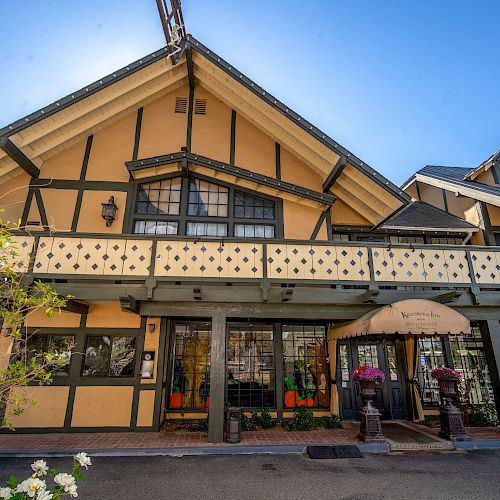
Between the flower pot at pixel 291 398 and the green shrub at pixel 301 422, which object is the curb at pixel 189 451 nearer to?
the green shrub at pixel 301 422

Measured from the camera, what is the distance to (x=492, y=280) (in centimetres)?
809

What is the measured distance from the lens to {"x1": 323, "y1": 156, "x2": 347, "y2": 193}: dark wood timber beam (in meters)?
8.81

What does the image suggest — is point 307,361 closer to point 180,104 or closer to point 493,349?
point 493,349

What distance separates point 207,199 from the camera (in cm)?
1003

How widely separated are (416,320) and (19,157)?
10458 millimetres

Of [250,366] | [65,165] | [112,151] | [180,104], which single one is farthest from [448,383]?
[65,165]

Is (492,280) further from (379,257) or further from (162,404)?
(162,404)

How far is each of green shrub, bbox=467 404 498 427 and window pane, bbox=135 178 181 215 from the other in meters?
9.98

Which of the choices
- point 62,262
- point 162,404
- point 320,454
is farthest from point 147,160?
point 320,454

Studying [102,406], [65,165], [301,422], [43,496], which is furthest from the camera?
[65,165]

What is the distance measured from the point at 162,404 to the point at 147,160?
6.59 metres

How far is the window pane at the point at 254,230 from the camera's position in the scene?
9836mm

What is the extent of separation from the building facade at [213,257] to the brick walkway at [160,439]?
18.7 inches

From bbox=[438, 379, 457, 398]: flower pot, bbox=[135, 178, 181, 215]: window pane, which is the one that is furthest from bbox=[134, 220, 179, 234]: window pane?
bbox=[438, 379, 457, 398]: flower pot
